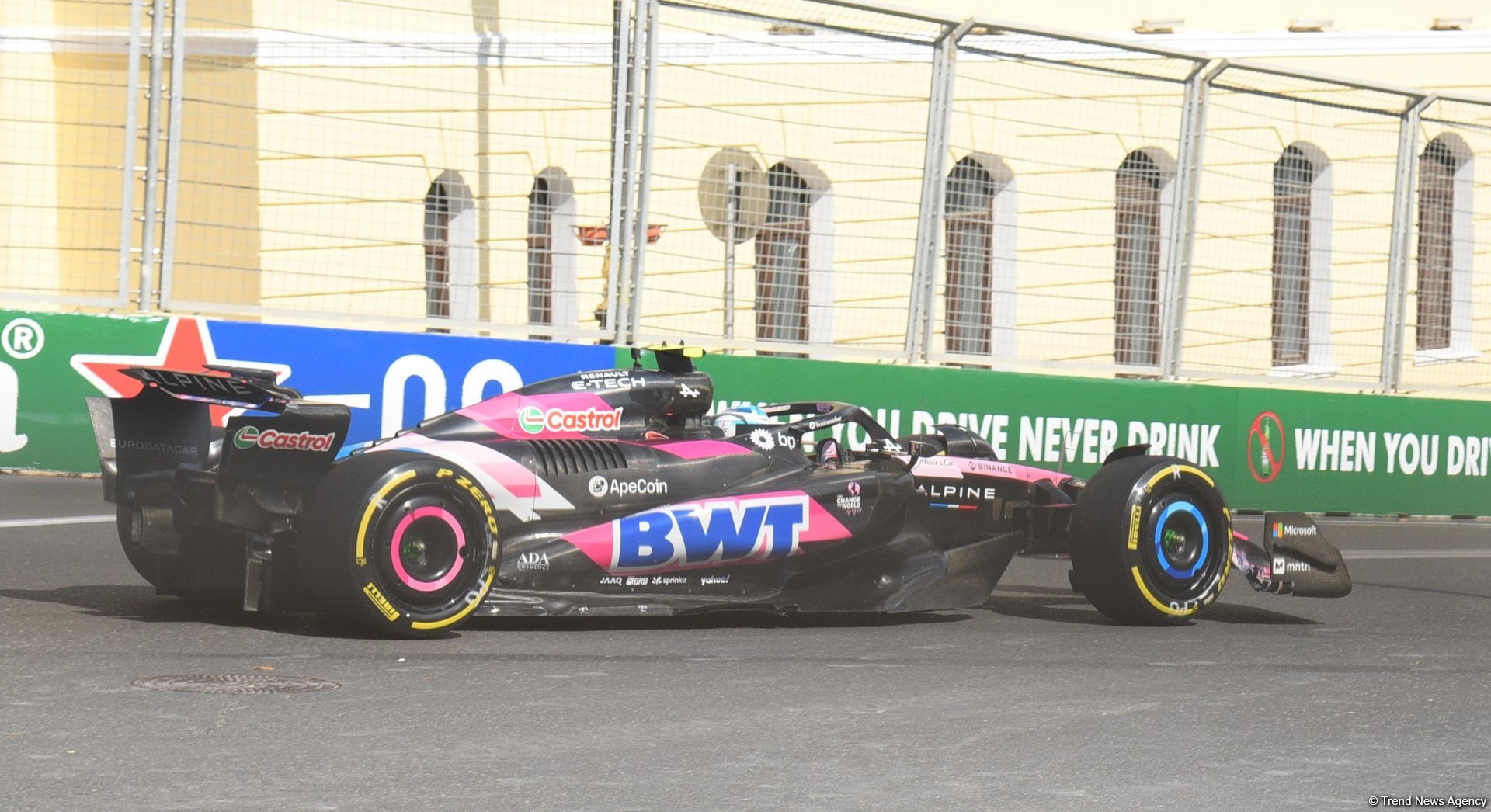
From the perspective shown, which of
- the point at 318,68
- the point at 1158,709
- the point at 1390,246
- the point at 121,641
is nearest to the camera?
the point at 1158,709

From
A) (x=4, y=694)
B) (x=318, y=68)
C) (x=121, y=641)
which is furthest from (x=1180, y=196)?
(x=4, y=694)

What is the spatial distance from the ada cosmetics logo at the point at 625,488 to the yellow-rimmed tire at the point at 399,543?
1.72ft

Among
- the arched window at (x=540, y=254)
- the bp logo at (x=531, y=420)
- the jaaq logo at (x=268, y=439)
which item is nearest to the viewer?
the jaaq logo at (x=268, y=439)

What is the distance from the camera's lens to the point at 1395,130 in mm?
16203

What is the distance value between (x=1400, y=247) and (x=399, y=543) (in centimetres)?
1105

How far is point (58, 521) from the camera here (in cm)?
1038

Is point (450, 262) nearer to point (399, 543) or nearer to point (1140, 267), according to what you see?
point (1140, 267)

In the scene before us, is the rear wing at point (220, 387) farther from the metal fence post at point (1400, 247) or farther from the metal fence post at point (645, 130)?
the metal fence post at point (1400, 247)

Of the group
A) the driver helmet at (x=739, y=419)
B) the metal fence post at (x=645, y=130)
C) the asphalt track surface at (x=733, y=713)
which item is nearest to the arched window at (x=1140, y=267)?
the metal fence post at (x=645, y=130)

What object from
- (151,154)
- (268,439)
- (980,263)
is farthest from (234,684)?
(980,263)

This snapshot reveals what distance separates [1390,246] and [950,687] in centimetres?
1057

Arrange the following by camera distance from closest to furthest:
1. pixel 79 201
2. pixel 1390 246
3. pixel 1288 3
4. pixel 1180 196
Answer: pixel 79 201 → pixel 1180 196 → pixel 1390 246 → pixel 1288 3

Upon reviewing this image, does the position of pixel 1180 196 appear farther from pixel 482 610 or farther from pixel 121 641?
pixel 121 641

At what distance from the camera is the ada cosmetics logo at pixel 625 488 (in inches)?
291
